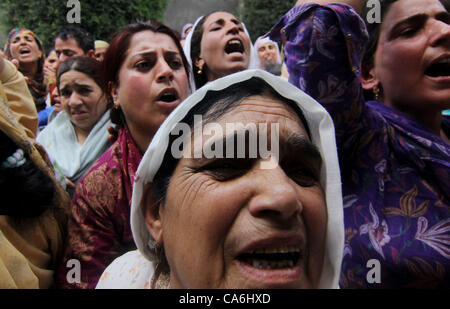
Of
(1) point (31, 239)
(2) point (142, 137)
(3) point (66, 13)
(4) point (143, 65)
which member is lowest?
(1) point (31, 239)

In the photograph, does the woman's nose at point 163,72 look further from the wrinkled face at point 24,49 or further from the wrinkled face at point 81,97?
the wrinkled face at point 24,49

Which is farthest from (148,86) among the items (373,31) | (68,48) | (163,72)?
(68,48)

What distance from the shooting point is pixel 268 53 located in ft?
19.6

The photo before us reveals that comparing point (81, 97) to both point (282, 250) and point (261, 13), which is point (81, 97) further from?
point (261, 13)

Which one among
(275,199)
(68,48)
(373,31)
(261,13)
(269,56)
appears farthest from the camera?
(261,13)

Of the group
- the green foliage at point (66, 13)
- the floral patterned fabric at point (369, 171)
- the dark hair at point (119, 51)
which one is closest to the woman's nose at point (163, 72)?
the dark hair at point (119, 51)

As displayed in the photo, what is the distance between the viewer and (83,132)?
3.53 meters

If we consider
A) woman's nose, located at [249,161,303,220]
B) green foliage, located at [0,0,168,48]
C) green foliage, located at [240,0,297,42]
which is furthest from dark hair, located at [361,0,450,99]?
green foliage, located at [240,0,297,42]

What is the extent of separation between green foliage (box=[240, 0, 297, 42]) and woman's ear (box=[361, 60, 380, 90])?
11659mm

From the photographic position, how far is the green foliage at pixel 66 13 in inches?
314

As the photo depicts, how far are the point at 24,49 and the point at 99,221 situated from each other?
13.3ft

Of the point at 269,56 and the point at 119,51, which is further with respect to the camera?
the point at 269,56
